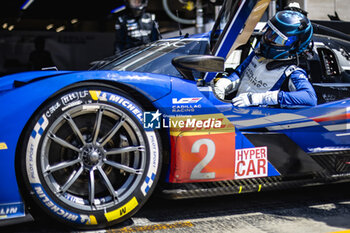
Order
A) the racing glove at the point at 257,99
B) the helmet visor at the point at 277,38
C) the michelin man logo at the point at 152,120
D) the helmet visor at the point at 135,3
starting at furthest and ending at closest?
the helmet visor at the point at 135,3, the helmet visor at the point at 277,38, the racing glove at the point at 257,99, the michelin man logo at the point at 152,120

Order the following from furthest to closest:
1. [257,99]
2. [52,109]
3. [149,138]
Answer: [257,99] → [149,138] → [52,109]

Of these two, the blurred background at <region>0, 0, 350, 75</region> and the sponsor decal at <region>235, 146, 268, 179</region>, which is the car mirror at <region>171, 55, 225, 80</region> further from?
the blurred background at <region>0, 0, 350, 75</region>

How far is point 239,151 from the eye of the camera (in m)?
3.19

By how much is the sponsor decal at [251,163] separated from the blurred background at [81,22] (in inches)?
127

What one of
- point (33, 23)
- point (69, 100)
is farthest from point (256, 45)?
point (33, 23)

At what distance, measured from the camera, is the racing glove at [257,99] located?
10.9 feet

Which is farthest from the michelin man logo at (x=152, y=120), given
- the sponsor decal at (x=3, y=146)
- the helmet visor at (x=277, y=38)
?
the helmet visor at (x=277, y=38)

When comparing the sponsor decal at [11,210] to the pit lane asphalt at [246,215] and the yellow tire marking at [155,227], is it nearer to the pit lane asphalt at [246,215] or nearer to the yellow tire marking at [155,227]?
the pit lane asphalt at [246,215]

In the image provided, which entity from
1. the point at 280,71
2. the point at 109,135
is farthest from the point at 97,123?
the point at 280,71

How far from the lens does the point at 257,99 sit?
3.39 metres

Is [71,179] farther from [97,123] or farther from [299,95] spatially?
[299,95]

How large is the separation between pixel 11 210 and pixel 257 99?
1.83 m

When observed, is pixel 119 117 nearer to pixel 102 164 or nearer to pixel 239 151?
pixel 102 164

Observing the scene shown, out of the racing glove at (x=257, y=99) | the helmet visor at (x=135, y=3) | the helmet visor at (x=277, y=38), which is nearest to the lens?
the racing glove at (x=257, y=99)
